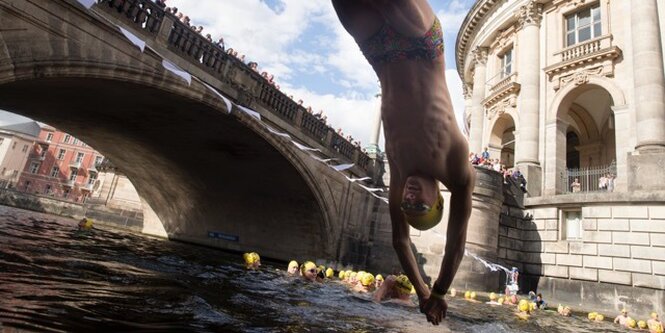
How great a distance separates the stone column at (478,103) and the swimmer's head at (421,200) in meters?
27.1

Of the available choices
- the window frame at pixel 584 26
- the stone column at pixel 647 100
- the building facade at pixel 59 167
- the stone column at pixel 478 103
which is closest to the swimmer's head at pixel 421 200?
the stone column at pixel 647 100

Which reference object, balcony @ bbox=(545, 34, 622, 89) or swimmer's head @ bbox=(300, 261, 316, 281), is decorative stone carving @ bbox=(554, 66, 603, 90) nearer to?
balcony @ bbox=(545, 34, 622, 89)

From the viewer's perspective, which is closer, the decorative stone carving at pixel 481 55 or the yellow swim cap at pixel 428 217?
the yellow swim cap at pixel 428 217

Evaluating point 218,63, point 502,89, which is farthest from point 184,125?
point 502,89

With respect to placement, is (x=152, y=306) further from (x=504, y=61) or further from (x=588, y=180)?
(x=504, y=61)

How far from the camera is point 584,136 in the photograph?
1041 inches

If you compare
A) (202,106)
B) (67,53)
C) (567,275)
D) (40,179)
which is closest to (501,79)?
(567,275)

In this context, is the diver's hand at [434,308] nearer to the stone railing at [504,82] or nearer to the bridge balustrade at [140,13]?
the bridge balustrade at [140,13]

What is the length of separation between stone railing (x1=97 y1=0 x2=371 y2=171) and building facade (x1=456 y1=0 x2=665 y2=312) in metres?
6.93

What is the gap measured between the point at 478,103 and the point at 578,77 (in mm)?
7980

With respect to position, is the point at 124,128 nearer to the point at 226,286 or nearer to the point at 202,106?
the point at 202,106

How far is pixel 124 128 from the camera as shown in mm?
17766

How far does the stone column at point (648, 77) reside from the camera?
17.3 metres

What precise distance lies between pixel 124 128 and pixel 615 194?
21402 millimetres
